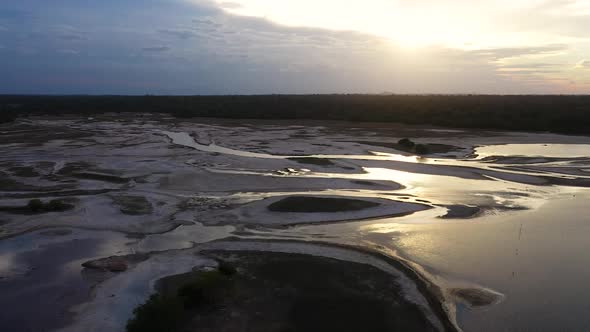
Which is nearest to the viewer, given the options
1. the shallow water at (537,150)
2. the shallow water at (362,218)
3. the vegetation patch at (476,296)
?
the vegetation patch at (476,296)

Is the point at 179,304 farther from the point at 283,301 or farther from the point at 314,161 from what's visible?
the point at 314,161

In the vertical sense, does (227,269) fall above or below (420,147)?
below

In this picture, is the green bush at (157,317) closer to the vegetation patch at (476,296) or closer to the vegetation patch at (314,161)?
the vegetation patch at (476,296)

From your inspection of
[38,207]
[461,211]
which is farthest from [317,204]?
[38,207]

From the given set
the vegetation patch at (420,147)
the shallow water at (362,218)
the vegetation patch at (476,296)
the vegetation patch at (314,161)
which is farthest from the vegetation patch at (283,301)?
the vegetation patch at (420,147)

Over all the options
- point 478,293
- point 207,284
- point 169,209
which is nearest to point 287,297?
point 207,284

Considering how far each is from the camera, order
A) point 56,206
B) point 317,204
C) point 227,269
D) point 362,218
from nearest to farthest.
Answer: point 227,269 → point 362,218 → point 56,206 → point 317,204

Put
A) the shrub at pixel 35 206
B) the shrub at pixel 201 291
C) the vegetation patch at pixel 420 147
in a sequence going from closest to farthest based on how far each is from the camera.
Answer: the shrub at pixel 201 291 < the shrub at pixel 35 206 < the vegetation patch at pixel 420 147

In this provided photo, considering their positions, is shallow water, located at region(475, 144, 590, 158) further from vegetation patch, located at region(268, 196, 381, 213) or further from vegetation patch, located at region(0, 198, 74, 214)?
vegetation patch, located at region(0, 198, 74, 214)
